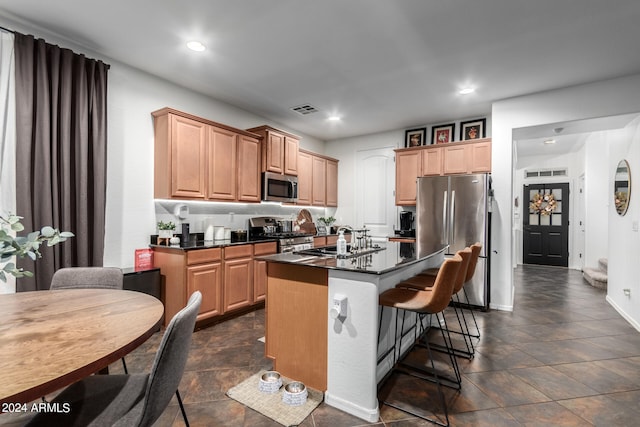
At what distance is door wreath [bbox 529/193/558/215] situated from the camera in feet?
24.7

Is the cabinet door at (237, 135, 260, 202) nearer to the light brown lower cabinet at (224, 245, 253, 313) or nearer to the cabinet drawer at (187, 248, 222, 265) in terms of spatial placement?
the light brown lower cabinet at (224, 245, 253, 313)

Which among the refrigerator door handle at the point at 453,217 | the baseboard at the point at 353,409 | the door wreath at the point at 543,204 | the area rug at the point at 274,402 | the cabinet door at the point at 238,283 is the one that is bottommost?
the area rug at the point at 274,402

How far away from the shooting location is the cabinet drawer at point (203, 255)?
3233mm

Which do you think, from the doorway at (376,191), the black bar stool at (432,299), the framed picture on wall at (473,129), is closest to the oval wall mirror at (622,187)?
the framed picture on wall at (473,129)

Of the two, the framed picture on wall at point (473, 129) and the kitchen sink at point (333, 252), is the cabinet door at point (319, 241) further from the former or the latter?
the framed picture on wall at point (473, 129)

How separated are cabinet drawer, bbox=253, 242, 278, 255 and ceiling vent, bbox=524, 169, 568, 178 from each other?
23.4 feet

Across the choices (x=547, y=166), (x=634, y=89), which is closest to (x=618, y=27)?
(x=634, y=89)

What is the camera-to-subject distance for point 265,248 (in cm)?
414

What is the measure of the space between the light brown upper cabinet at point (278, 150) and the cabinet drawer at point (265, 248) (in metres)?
1.12

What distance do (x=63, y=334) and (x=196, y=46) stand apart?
2.69m

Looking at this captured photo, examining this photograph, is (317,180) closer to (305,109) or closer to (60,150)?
(305,109)

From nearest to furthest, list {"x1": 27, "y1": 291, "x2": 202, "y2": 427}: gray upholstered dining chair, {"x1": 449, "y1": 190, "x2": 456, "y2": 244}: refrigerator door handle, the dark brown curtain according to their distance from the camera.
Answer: {"x1": 27, "y1": 291, "x2": 202, "y2": 427}: gray upholstered dining chair < the dark brown curtain < {"x1": 449, "y1": 190, "x2": 456, "y2": 244}: refrigerator door handle

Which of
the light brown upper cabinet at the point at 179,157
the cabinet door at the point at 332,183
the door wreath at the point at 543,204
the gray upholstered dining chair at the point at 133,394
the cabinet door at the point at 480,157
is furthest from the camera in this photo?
the door wreath at the point at 543,204

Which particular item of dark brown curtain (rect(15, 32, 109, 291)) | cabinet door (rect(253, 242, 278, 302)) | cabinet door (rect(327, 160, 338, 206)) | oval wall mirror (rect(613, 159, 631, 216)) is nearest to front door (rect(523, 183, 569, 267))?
oval wall mirror (rect(613, 159, 631, 216))
